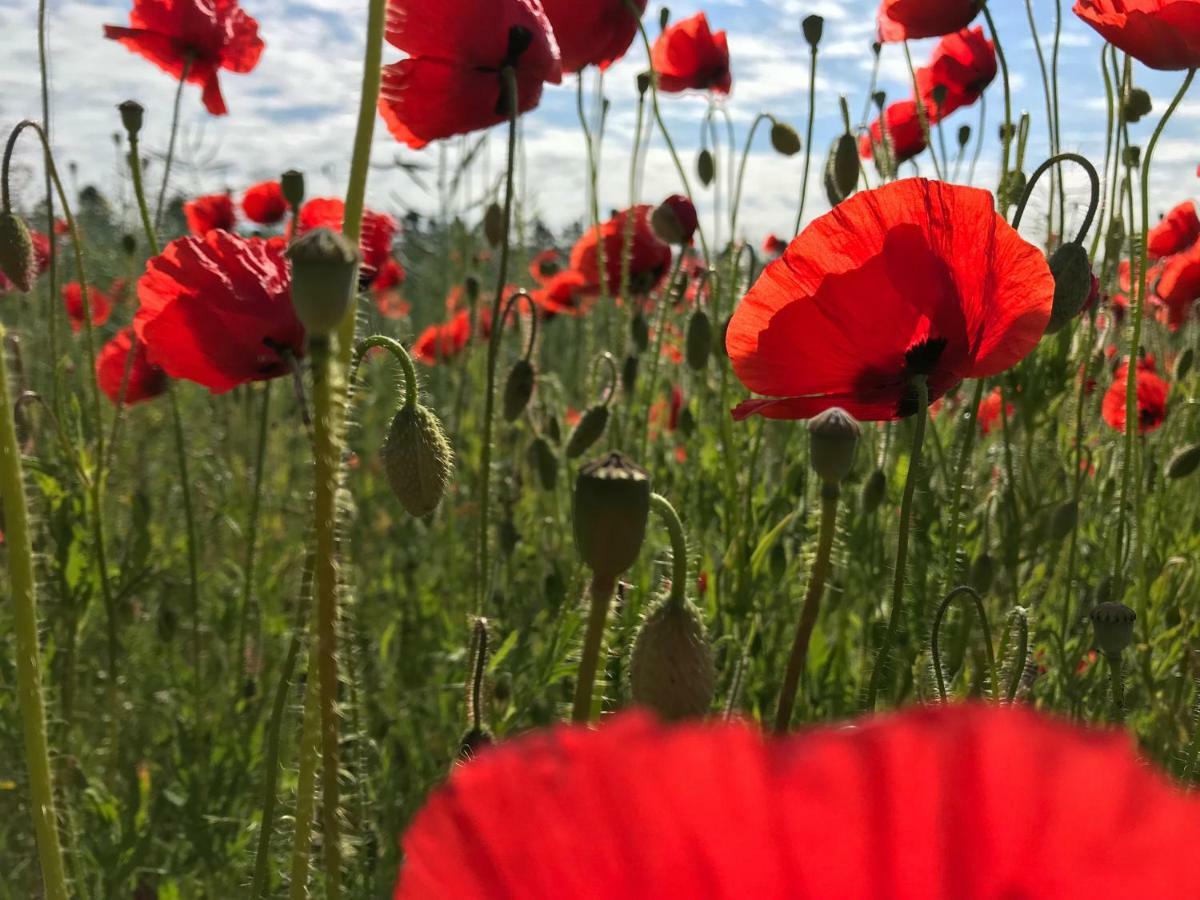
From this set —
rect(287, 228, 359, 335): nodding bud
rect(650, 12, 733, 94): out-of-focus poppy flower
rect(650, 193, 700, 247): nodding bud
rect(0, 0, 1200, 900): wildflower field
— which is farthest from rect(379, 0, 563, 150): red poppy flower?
rect(650, 12, 733, 94): out-of-focus poppy flower

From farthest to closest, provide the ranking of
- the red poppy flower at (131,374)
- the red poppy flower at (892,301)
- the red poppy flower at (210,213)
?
the red poppy flower at (210,213) → the red poppy flower at (131,374) → the red poppy flower at (892,301)

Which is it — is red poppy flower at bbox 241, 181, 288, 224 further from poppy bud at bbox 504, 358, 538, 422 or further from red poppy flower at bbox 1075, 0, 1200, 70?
red poppy flower at bbox 1075, 0, 1200, 70

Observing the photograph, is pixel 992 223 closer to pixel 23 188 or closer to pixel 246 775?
pixel 246 775

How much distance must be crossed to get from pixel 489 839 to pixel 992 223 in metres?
0.80

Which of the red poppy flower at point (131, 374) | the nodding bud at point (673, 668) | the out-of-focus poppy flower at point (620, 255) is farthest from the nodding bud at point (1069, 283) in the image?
the red poppy flower at point (131, 374)

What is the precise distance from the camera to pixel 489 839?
270mm

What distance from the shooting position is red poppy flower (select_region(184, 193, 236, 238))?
3269 millimetres

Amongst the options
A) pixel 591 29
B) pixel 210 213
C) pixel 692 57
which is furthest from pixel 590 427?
pixel 210 213

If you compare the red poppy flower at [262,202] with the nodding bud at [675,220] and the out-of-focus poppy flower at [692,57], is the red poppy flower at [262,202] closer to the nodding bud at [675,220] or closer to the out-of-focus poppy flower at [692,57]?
the out-of-focus poppy flower at [692,57]

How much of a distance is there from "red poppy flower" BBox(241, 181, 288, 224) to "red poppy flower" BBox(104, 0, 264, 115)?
3.39 ft

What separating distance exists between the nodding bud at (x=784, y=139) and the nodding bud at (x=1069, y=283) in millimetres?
1451

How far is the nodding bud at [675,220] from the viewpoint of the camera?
259 cm

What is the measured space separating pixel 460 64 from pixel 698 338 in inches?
39.5

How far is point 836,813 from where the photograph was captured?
252 millimetres
